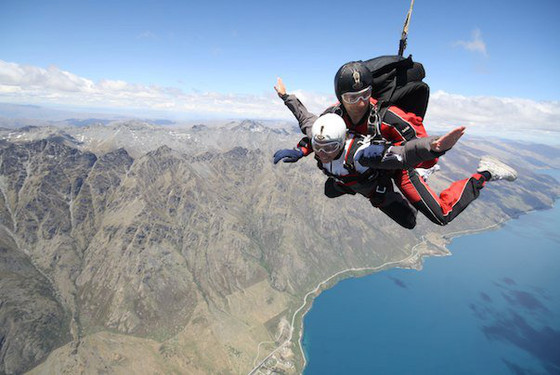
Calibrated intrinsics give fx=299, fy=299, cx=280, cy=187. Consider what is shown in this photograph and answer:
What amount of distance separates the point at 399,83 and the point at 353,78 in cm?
128

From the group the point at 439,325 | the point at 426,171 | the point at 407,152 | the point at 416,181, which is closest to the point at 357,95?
the point at 407,152

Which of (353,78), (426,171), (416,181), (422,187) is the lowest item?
(422,187)

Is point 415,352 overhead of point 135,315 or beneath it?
overhead

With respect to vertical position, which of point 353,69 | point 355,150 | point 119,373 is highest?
point 353,69

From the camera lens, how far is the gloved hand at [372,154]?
502 cm

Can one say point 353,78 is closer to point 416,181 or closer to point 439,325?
point 416,181

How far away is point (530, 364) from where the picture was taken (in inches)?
5221

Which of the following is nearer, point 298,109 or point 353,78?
point 353,78

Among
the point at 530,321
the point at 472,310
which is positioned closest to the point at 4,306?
the point at 472,310

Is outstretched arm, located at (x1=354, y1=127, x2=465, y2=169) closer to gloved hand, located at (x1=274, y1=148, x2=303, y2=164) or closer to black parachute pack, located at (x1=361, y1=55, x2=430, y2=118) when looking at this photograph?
black parachute pack, located at (x1=361, y1=55, x2=430, y2=118)

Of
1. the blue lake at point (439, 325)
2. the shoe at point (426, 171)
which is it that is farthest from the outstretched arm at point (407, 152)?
the blue lake at point (439, 325)

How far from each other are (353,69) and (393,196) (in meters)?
3.06

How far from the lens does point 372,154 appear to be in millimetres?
5078

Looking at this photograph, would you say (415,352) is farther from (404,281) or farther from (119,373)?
(119,373)
